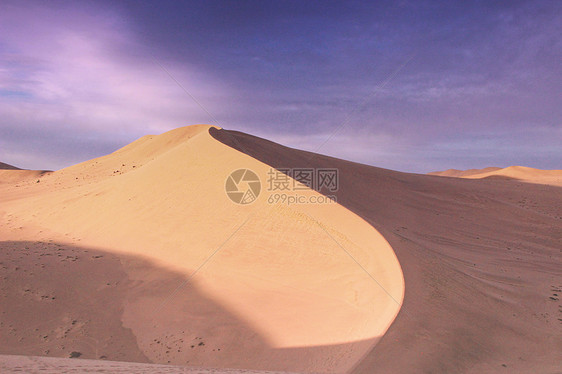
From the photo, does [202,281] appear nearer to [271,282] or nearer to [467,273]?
[271,282]

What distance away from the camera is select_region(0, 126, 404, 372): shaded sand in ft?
12.7

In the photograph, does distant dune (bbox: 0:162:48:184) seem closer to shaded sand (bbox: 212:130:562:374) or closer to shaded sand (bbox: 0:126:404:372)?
shaded sand (bbox: 0:126:404:372)

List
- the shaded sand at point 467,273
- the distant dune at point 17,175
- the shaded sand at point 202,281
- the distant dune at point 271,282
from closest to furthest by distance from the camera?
the shaded sand at point 467,273 < the distant dune at point 271,282 < the shaded sand at point 202,281 < the distant dune at point 17,175

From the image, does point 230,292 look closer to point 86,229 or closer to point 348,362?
point 348,362

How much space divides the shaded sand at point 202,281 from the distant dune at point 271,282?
3 cm

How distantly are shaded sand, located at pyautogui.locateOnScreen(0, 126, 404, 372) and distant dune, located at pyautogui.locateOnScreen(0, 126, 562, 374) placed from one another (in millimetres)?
27

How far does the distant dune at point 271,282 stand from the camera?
3.52 meters

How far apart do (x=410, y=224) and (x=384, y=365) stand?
20.4 ft

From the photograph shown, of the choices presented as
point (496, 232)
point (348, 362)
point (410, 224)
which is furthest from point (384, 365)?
point (496, 232)

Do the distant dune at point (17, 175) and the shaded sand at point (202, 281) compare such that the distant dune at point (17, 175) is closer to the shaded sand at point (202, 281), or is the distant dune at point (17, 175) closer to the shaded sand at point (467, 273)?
the shaded sand at point (202, 281)

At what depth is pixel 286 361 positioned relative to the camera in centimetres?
348

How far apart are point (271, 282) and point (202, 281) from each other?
1126 millimetres

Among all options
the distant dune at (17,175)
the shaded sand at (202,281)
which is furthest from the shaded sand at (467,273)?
the distant dune at (17,175)

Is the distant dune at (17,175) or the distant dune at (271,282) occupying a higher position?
the distant dune at (17,175)
